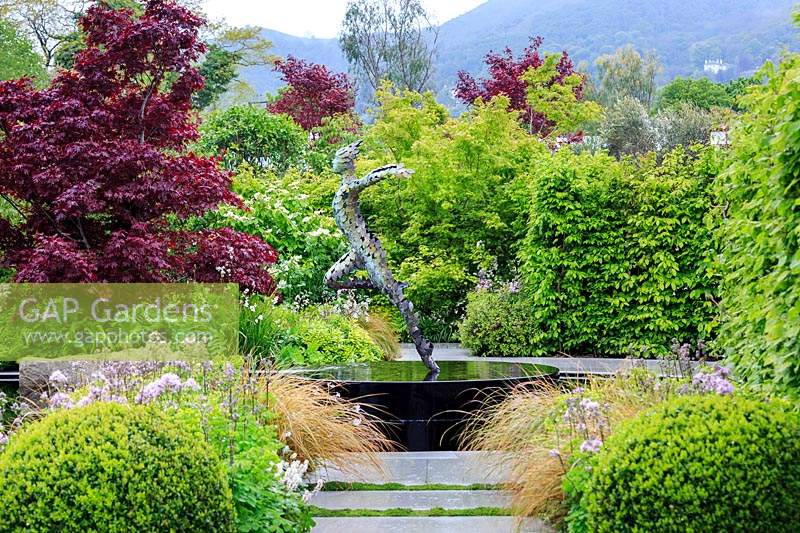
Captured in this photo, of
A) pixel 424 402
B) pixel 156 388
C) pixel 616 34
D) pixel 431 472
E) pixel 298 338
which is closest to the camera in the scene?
pixel 156 388

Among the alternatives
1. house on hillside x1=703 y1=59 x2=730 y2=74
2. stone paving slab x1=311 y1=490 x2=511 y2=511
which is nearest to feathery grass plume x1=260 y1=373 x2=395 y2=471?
stone paving slab x1=311 y1=490 x2=511 y2=511

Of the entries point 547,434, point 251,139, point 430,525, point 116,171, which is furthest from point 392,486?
point 251,139

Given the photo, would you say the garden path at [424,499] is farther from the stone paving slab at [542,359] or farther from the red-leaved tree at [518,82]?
the red-leaved tree at [518,82]

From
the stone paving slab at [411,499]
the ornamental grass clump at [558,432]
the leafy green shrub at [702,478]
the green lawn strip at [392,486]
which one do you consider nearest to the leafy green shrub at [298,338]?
the green lawn strip at [392,486]

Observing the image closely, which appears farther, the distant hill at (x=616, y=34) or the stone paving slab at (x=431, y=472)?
the distant hill at (x=616, y=34)

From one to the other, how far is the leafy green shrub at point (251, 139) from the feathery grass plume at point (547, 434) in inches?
470

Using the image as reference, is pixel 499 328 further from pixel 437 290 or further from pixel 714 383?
pixel 714 383

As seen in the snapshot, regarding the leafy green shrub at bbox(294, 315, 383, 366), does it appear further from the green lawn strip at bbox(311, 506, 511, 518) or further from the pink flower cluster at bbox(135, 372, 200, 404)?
the pink flower cluster at bbox(135, 372, 200, 404)

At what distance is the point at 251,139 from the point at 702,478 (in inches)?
584

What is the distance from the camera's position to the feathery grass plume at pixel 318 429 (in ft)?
16.5

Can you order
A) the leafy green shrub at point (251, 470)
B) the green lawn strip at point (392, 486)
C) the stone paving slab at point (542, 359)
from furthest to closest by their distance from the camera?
the stone paving slab at point (542, 359)
the green lawn strip at point (392, 486)
the leafy green shrub at point (251, 470)

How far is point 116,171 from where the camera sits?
7441 millimetres

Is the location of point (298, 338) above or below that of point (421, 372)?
above

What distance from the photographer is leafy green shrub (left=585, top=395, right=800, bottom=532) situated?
10.5 ft
